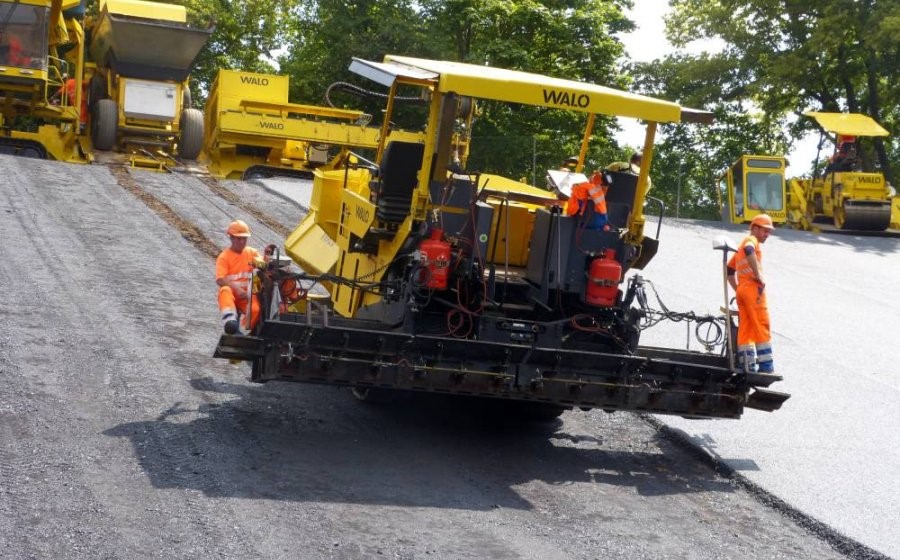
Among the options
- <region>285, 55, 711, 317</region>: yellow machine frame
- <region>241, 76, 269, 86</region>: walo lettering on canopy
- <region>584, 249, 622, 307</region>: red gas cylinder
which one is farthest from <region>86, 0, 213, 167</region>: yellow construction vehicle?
<region>584, 249, 622, 307</region>: red gas cylinder

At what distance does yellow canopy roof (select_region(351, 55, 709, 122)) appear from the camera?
7.32m

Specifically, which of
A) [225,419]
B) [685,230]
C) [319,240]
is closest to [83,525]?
[225,419]

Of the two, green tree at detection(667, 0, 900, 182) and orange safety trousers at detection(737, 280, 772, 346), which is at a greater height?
green tree at detection(667, 0, 900, 182)

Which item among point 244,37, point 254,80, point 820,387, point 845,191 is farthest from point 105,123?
point 244,37

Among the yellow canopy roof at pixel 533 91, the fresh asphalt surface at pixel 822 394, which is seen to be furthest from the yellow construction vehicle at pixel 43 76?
the yellow canopy roof at pixel 533 91

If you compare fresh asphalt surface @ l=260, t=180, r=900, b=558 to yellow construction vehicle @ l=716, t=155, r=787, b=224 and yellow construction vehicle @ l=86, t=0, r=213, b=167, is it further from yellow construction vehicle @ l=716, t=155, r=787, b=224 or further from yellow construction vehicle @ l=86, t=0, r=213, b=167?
yellow construction vehicle @ l=716, t=155, r=787, b=224

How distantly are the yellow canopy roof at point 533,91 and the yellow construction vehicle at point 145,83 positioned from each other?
13332mm

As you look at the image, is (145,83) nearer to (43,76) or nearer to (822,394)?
(43,76)

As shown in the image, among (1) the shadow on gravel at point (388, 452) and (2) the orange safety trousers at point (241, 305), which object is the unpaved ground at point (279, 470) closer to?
(1) the shadow on gravel at point (388, 452)

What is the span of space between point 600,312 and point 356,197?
1908mm

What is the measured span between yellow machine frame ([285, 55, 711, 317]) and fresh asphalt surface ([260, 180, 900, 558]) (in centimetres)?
164

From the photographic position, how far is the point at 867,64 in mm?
29844

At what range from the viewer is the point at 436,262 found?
300 inches

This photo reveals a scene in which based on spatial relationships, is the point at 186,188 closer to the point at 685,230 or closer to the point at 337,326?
the point at 685,230
